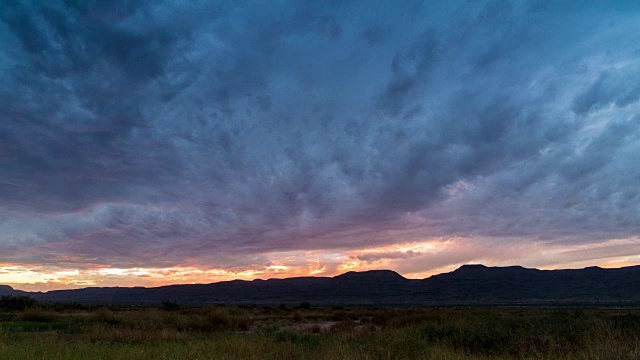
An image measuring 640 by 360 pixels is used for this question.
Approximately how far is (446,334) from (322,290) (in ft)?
567

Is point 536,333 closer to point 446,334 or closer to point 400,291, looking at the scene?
point 446,334

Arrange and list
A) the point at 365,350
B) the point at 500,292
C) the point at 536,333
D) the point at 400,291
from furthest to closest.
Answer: the point at 400,291 < the point at 500,292 < the point at 536,333 < the point at 365,350

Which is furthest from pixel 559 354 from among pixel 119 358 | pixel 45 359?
pixel 45 359

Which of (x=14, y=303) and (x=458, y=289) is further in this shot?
(x=458, y=289)

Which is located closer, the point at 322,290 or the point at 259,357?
the point at 259,357

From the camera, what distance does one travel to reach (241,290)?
19412 centimetres

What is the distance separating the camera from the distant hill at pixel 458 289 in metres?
134

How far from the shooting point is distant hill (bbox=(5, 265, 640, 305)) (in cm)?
13350

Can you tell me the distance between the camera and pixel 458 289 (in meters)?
159

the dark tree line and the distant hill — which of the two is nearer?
the dark tree line

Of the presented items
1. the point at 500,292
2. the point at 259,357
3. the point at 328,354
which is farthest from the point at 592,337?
the point at 500,292

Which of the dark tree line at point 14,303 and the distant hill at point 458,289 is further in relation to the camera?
the distant hill at point 458,289

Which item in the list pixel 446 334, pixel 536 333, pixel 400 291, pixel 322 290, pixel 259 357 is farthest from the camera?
pixel 322 290

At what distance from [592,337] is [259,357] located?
33.6 ft
